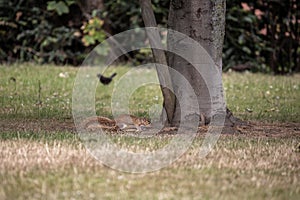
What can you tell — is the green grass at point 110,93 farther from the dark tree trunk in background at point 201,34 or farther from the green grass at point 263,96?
the dark tree trunk in background at point 201,34

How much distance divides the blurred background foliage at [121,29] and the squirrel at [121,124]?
6811 millimetres

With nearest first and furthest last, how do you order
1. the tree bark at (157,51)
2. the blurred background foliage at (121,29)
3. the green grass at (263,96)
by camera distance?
the tree bark at (157,51) → the green grass at (263,96) → the blurred background foliage at (121,29)

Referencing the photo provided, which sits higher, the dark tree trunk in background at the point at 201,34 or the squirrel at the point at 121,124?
the dark tree trunk in background at the point at 201,34

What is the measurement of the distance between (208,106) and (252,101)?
9.78 feet

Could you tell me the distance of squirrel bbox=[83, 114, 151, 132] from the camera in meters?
6.20

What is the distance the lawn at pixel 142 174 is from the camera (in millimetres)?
3682

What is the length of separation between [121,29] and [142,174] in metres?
9.82

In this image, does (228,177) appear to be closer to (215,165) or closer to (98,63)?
(215,165)

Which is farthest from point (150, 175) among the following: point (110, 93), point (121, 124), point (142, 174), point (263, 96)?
point (263, 96)

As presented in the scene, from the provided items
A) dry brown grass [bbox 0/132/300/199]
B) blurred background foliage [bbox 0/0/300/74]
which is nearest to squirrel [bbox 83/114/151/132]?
dry brown grass [bbox 0/132/300/199]

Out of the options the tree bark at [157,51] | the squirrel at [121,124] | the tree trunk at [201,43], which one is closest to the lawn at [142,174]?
the squirrel at [121,124]

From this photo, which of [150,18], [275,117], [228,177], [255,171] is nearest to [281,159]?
[255,171]

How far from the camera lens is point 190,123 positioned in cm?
631

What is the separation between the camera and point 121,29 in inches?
540
